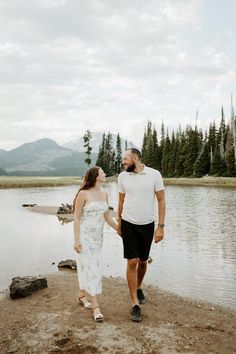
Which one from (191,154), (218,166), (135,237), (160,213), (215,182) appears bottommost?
(215,182)

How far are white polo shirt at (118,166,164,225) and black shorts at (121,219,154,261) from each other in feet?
0.29

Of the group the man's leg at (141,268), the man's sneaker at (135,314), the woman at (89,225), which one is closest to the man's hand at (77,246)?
the woman at (89,225)

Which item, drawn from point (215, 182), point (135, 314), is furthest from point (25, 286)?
point (215, 182)

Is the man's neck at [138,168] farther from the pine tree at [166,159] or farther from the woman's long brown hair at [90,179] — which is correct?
the pine tree at [166,159]

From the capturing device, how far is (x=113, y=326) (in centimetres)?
623

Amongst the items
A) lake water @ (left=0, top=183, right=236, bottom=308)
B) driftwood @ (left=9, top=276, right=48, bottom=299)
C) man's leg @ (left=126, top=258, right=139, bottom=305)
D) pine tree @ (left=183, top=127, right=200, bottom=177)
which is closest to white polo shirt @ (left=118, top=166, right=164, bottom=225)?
man's leg @ (left=126, top=258, right=139, bottom=305)

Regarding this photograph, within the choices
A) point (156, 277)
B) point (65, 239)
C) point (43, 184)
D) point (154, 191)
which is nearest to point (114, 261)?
point (156, 277)

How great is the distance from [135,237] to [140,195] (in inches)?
28.4

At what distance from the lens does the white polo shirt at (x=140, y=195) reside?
22.3 feet

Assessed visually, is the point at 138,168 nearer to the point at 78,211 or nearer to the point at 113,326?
the point at 78,211

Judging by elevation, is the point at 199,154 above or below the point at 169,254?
above

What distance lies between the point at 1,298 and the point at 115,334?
3.37 metres

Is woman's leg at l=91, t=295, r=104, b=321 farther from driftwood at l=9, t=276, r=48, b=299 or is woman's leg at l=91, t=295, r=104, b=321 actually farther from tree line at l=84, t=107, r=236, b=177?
tree line at l=84, t=107, r=236, b=177

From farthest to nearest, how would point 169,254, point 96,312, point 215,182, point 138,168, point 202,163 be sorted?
point 202,163, point 215,182, point 169,254, point 138,168, point 96,312
